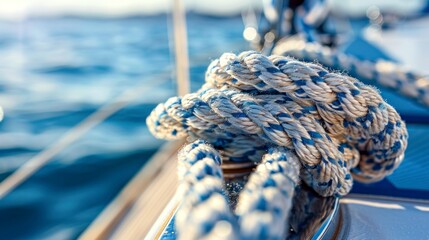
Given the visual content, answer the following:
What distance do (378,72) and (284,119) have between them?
567mm

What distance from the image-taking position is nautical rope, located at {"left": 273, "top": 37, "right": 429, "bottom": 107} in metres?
0.91

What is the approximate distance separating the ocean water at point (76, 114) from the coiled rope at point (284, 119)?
0.17m

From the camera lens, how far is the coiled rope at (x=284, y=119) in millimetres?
501

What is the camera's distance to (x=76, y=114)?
315 centimetres

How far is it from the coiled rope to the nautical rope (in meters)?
0.34

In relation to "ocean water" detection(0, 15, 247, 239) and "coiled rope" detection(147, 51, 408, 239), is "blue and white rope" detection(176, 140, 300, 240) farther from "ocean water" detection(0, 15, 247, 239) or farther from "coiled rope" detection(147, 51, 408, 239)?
"ocean water" detection(0, 15, 247, 239)

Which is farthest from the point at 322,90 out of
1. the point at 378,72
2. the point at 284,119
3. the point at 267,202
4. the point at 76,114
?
the point at 76,114

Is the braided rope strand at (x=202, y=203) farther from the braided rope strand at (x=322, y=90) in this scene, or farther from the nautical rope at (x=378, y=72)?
the nautical rope at (x=378, y=72)

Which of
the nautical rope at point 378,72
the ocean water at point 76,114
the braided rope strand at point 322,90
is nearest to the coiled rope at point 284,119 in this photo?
the braided rope strand at point 322,90

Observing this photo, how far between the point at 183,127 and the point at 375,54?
1191 millimetres

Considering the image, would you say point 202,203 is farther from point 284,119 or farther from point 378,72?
point 378,72

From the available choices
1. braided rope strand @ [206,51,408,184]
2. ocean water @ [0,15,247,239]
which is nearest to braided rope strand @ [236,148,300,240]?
braided rope strand @ [206,51,408,184]

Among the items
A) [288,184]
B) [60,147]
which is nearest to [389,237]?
[288,184]

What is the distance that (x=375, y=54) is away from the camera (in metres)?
1.59
